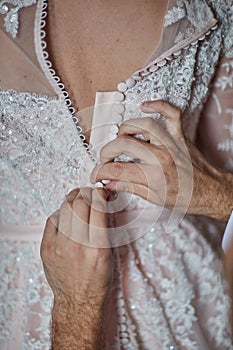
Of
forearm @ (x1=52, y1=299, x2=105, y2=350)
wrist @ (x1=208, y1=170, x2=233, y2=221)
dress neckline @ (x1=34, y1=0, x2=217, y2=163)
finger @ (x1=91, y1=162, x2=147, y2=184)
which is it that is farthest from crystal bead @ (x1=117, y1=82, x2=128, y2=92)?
forearm @ (x1=52, y1=299, x2=105, y2=350)

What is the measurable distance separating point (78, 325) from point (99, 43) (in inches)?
17.7

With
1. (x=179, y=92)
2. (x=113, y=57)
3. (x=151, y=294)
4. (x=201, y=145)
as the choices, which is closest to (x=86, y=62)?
(x=113, y=57)

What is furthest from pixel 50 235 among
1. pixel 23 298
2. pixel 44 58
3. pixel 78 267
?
pixel 44 58

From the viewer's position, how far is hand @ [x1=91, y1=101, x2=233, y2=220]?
0.96m

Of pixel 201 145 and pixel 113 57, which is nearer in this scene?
pixel 113 57

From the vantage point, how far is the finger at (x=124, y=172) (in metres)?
0.96

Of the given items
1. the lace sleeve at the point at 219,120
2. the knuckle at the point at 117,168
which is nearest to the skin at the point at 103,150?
the knuckle at the point at 117,168

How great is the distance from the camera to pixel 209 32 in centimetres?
103

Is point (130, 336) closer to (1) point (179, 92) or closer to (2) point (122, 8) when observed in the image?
(1) point (179, 92)

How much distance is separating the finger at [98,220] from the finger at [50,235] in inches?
2.6

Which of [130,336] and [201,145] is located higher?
[201,145]

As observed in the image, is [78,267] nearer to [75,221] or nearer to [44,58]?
[75,221]

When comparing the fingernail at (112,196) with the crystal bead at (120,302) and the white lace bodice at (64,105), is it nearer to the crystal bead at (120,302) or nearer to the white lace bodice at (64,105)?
the white lace bodice at (64,105)

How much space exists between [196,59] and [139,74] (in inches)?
4.6
